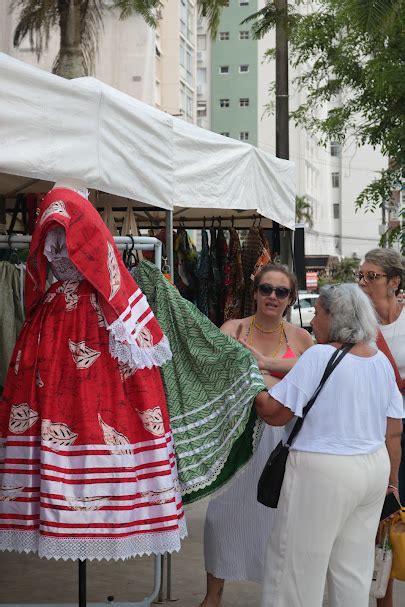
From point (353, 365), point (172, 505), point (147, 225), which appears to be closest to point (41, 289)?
point (172, 505)

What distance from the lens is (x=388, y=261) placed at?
5.13 meters

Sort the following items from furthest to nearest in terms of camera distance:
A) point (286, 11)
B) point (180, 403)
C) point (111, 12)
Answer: point (111, 12) → point (286, 11) → point (180, 403)

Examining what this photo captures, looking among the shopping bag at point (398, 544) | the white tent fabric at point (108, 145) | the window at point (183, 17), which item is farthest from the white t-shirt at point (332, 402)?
the window at point (183, 17)

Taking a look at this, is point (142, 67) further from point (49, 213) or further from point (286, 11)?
point (49, 213)

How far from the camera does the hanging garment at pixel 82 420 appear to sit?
358 cm

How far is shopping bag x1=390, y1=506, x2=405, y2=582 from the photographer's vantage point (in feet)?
14.4

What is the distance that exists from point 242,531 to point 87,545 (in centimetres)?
A: 141

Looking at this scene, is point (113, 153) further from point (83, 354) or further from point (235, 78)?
point (235, 78)

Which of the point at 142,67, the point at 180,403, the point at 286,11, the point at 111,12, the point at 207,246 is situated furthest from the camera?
the point at 142,67

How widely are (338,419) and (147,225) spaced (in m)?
4.81

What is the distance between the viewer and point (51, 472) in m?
3.54

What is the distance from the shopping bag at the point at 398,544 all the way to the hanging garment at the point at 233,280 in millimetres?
3094

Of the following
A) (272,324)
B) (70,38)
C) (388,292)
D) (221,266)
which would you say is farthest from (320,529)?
(70,38)

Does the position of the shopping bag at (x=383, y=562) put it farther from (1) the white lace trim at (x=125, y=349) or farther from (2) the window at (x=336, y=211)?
(2) the window at (x=336, y=211)
